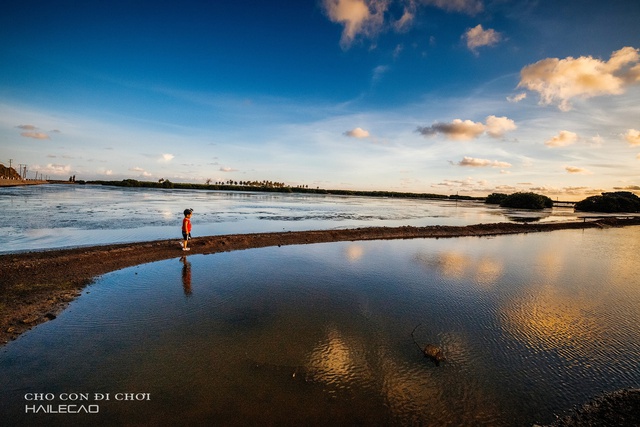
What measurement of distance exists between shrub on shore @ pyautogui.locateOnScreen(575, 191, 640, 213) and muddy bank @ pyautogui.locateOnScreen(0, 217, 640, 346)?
79.0m

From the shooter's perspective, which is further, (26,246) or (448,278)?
(26,246)

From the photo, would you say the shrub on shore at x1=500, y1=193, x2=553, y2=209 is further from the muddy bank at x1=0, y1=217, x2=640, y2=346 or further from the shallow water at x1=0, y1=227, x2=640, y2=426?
the shallow water at x1=0, y1=227, x2=640, y2=426

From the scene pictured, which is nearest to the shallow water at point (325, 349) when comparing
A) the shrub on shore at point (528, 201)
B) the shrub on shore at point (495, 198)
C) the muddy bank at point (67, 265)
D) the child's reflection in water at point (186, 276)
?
the child's reflection in water at point (186, 276)

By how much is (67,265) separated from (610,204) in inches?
3841

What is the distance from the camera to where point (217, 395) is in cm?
456

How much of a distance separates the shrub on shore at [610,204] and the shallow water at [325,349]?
80.6 m

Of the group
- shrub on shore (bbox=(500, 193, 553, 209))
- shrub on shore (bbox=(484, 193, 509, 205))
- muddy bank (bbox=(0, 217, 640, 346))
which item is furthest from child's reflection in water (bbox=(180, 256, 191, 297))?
shrub on shore (bbox=(484, 193, 509, 205))

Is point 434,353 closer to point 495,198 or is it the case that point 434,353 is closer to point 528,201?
point 528,201

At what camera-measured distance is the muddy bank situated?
7242mm

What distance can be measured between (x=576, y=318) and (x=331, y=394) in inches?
303

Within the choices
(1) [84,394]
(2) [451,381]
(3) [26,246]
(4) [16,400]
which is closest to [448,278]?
(2) [451,381]

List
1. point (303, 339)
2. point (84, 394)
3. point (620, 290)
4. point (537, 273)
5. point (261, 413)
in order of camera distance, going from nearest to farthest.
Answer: point (261, 413)
point (84, 394)
point (303, 339)
point (620, 290)
point (537, 273)

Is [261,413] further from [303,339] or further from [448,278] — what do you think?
[448,278]

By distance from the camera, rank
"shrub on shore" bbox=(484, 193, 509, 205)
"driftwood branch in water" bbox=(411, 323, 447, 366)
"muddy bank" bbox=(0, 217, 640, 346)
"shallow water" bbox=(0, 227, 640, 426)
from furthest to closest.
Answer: "shrub on shore" bbox=(484, 193, 509, 205)
"muddy bank" bbox=(0, 217, 640, 346)
"driftwood branch in water" bbox=(411, 323, 447, 366)
"shallow water" bbox=(0, 227, 640, 426)
